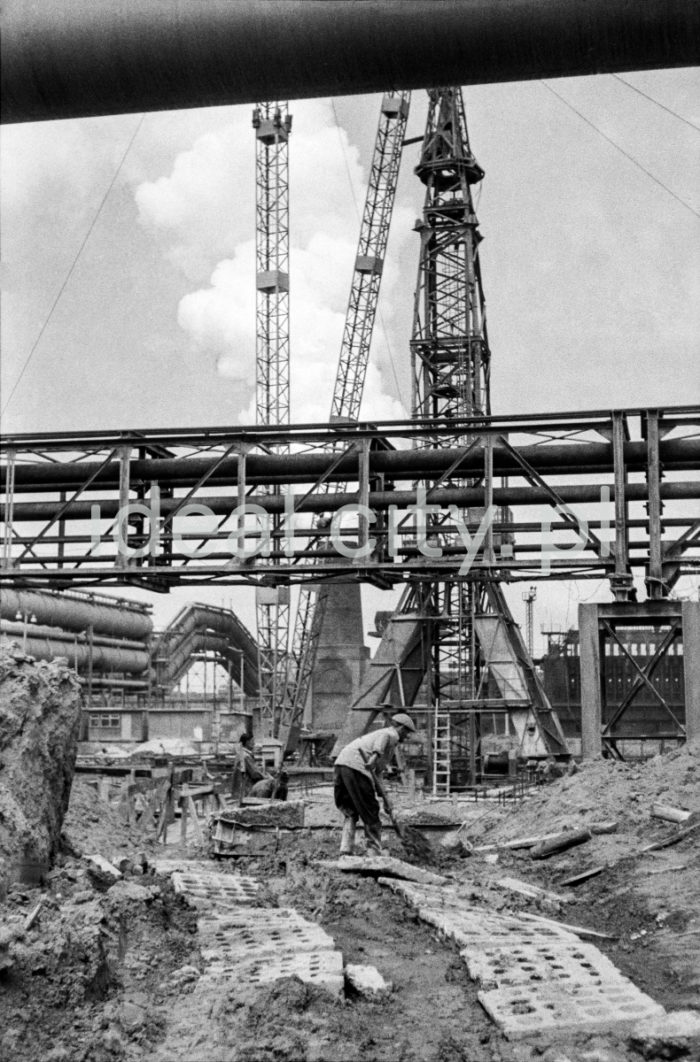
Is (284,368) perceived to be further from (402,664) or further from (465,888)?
(465,888)

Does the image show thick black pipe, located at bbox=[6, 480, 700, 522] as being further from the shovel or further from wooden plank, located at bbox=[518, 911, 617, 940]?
wooden plank, located at bbox=[518, 911, 617, 940]

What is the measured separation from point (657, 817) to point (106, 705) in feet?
130

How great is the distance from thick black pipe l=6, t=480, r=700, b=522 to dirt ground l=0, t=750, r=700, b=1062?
4879 millimetres

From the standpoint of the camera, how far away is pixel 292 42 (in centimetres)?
230

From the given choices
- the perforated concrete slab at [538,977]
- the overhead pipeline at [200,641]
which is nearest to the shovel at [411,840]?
the perforated concrete slab at [538,977]

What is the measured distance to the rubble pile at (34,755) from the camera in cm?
896

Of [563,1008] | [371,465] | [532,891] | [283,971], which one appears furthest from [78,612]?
[563,1008]

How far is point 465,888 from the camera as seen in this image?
11000 mm

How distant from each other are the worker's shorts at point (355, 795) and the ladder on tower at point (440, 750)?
1773cm

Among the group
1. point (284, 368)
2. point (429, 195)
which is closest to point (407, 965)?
point (429, 195)

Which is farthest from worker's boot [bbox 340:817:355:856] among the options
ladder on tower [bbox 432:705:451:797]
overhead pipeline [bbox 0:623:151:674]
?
overhead pipeline [bbox 0:623:151:674]

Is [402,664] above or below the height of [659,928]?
above

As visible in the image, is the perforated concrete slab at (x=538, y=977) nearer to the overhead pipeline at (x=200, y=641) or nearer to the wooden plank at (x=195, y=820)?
the wooden plank at (x=195, y=820)

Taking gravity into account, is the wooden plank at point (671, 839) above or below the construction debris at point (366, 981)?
above
